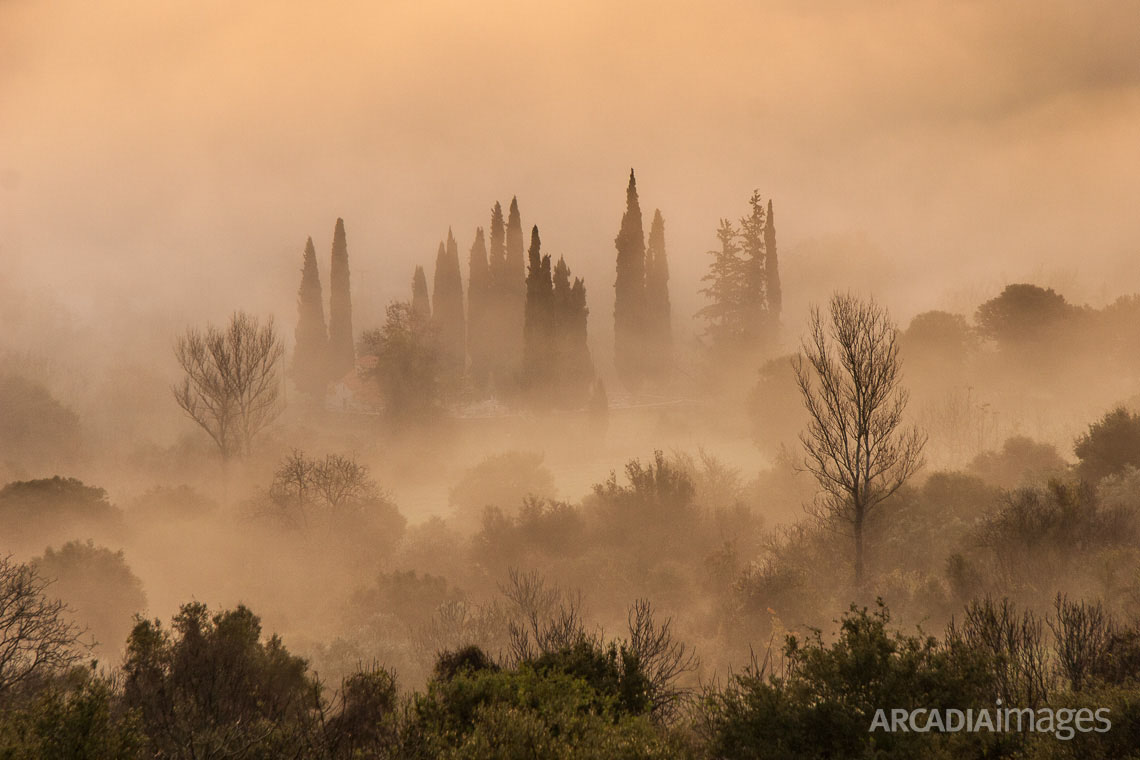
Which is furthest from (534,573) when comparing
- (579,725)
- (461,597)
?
(579,725)

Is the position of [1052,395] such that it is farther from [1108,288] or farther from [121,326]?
[121,326]

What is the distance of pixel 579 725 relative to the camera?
38.5ft

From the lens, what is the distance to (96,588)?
2941cm

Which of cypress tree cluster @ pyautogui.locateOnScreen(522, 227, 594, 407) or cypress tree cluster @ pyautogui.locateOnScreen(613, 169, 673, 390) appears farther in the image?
cypress tree cluster @ pyautogui.locateOnScreen(613, 169, 673, 390)

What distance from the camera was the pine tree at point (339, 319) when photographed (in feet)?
236

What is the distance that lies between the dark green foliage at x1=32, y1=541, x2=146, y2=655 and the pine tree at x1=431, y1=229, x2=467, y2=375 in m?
42.4

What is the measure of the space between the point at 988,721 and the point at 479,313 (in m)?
64.3

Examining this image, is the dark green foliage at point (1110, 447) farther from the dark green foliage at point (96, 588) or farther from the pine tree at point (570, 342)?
the dark green foliage at point (96, 588)

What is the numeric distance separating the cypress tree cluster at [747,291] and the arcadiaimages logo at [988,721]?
55.4 metres

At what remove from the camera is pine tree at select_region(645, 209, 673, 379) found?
68.4 meters

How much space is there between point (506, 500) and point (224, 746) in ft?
104

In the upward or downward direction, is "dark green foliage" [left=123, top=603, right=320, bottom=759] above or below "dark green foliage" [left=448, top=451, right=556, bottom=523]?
below

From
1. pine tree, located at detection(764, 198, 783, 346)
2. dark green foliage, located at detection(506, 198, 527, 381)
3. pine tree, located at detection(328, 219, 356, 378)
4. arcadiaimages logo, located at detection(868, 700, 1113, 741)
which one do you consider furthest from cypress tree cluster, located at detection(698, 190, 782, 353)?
arcadiaimages logo, located at detection(868, 700, 1113, 741)

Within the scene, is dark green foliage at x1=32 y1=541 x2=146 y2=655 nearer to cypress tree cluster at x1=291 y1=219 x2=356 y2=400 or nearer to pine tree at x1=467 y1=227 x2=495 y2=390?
pine tree at x1=467 y1=227 x2=495 y2=390
